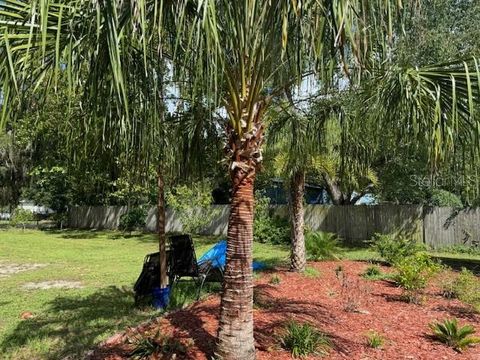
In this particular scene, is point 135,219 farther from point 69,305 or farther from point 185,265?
point 185,265

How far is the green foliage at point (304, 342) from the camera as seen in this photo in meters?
4.30

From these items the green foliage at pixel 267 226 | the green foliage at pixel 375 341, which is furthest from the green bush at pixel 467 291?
the green foliage at pixel 267 226

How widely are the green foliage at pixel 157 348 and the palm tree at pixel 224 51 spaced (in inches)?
17.6

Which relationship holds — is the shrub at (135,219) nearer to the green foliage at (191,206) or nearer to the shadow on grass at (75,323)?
the green foliage at (191,206)

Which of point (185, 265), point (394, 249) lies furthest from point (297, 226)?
point (185, 265)

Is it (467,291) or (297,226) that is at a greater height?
(297,226)

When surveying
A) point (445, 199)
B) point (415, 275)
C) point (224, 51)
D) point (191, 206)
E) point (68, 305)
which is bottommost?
point (68, 305)

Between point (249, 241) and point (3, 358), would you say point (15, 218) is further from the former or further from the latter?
point (249, 241)

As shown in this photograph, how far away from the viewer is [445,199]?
15.9 m

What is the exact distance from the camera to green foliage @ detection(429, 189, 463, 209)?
15797 mm

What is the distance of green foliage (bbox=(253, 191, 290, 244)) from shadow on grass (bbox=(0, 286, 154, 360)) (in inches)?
404

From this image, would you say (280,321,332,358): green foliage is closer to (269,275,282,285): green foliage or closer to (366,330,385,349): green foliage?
(366,330,385,349): green foliage

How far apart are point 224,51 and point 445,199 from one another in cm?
1431

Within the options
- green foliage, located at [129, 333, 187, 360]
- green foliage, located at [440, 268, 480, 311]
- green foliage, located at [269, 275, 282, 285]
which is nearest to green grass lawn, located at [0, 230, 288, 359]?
green foliage, located at [129, 333, 187, 360]
